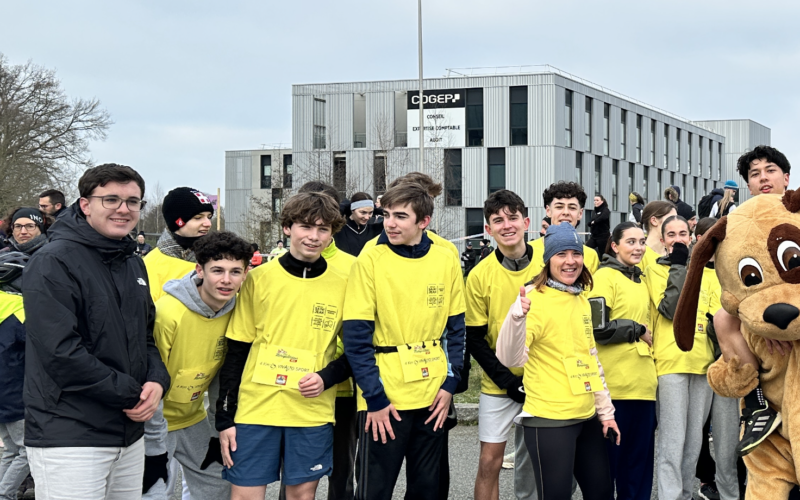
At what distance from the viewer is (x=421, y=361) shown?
3900 millimetres

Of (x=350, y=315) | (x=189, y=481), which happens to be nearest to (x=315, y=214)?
(x=350, y=315)

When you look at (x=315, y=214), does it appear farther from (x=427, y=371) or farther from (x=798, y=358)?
(x=798, y=358)

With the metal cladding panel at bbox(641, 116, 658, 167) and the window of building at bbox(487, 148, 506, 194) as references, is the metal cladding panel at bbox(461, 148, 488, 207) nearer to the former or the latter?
the window of building at bbox(487, 148, 506, 194)

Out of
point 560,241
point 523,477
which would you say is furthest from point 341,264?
point 523,477

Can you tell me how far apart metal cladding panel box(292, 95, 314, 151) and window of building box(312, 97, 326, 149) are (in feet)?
0.63

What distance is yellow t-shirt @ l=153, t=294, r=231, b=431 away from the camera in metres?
3.93

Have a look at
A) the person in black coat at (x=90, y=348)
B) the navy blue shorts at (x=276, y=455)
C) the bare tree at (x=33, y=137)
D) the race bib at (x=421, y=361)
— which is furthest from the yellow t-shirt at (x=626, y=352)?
the bare tree at (x=33, y=137)

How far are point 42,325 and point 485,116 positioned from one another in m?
40.9

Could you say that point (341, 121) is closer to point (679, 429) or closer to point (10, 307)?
point (10, 307)

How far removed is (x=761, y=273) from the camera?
3143mm

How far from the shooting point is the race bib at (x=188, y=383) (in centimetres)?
396

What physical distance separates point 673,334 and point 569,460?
128 centimetres

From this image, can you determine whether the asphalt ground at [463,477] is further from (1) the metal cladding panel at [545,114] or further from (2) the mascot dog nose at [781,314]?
(1) the metal cladding panel at [545,114]

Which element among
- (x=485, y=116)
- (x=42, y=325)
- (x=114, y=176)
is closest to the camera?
(x=42, y=325)
